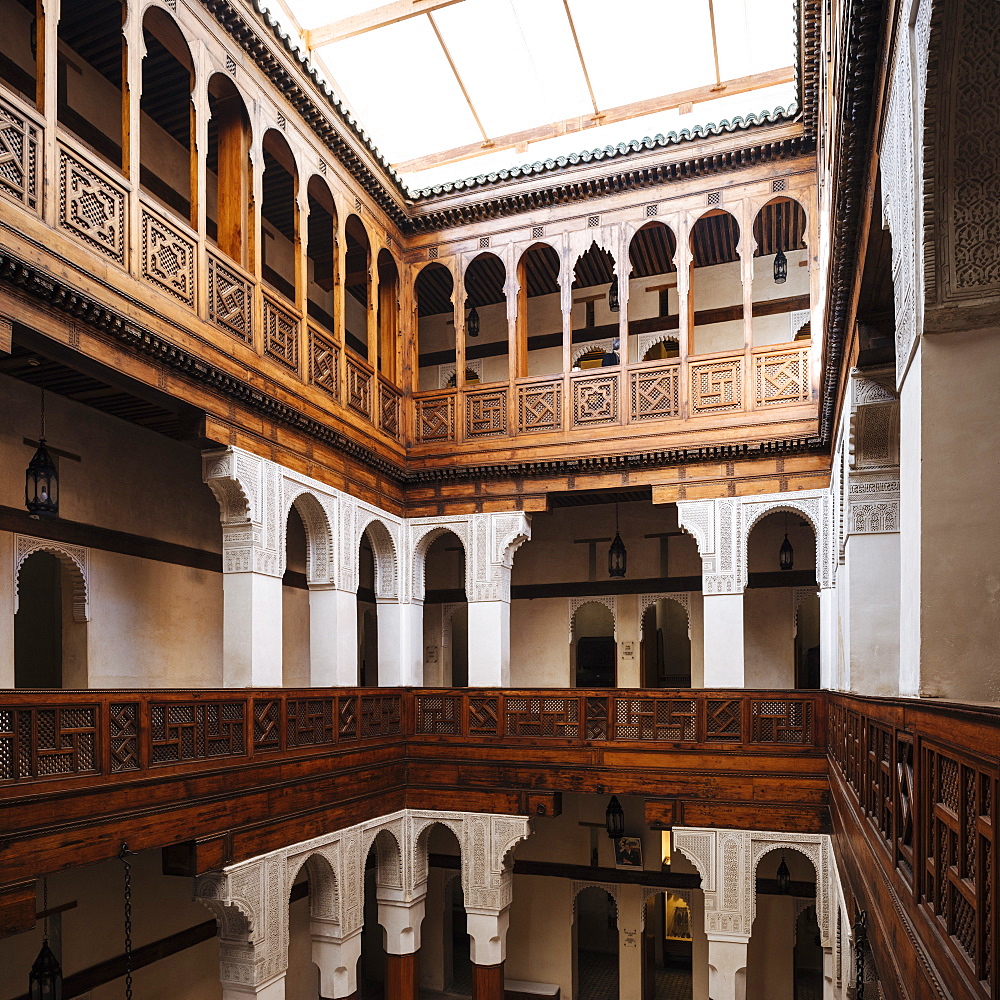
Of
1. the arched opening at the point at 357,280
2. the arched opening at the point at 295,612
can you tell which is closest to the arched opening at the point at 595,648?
the arched opening at the point at 295,612

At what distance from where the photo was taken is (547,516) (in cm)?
1402

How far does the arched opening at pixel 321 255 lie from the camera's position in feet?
33.3

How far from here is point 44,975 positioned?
7.19m

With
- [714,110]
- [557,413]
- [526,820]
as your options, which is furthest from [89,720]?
[714,110]

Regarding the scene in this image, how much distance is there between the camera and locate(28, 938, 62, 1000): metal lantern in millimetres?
7168

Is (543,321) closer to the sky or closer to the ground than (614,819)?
closer to the sky

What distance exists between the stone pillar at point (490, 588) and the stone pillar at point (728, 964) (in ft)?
11.7

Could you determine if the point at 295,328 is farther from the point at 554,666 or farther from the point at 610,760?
the point at 554,666

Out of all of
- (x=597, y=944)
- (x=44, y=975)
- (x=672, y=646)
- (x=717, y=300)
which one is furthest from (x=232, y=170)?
(x=672, y=646)

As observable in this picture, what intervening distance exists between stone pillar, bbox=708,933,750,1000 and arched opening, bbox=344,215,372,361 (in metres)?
7.23

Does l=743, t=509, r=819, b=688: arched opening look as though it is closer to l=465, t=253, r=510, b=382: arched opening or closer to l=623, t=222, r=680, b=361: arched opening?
l=623, t=222, r=680, b=361: arched opening

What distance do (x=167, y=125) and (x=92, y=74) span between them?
983 mm

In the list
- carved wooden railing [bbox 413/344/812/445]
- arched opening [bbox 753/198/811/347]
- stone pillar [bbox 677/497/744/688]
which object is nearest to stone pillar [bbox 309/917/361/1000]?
stone pillar [bbox 677/497/744/688]

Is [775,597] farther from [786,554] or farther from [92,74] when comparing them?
[92,74]
